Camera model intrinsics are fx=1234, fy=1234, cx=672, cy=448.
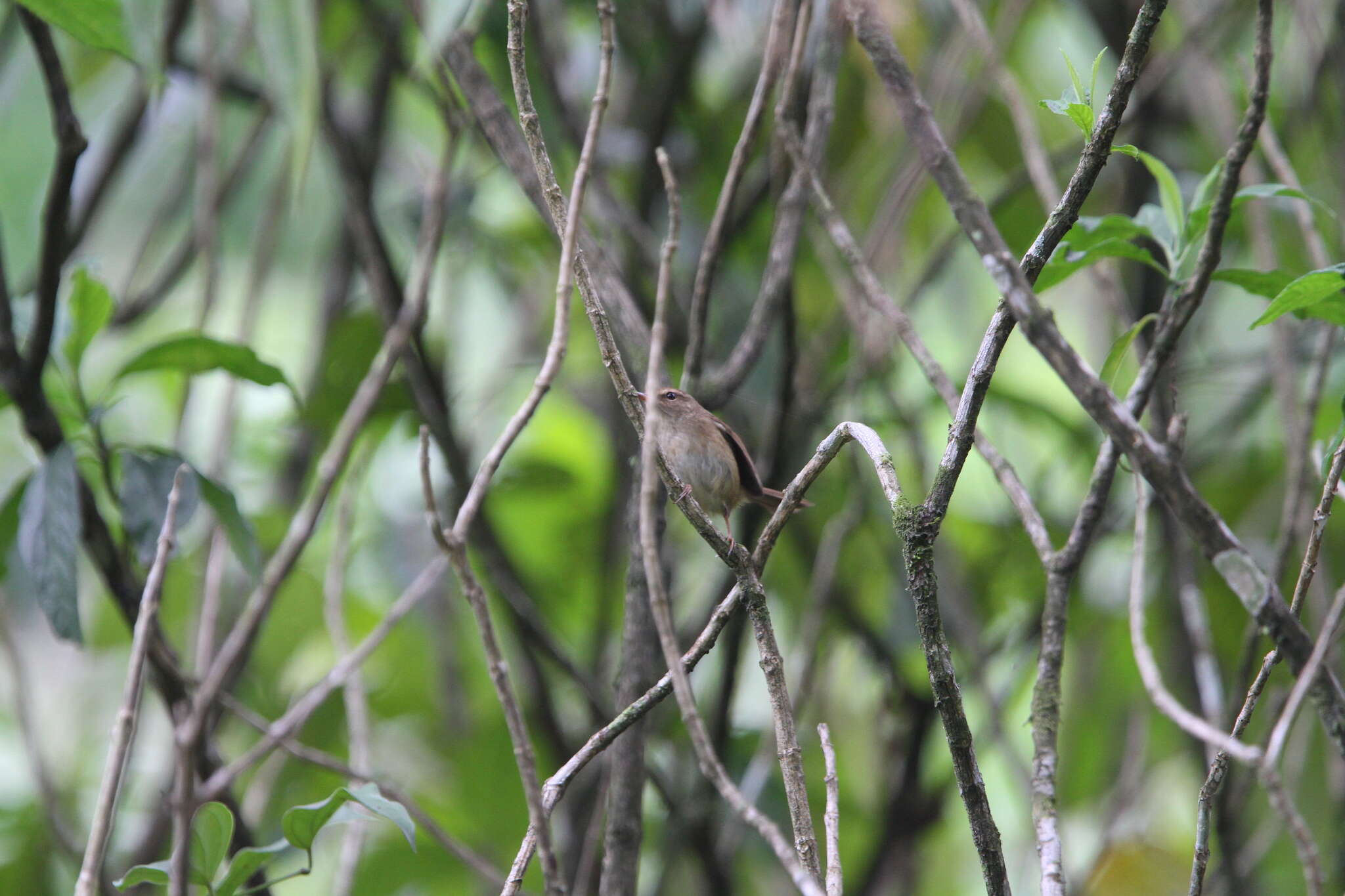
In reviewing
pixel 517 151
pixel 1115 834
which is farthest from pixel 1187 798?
pixel 517 151

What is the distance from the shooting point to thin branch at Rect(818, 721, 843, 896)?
159 cm

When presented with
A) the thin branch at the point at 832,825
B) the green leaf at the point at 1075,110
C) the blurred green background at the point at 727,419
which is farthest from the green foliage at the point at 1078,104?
the blurred green background at the point at 727,419

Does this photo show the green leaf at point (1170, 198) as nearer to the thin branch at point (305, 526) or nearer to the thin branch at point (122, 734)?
the thin branch at point (305, 526)

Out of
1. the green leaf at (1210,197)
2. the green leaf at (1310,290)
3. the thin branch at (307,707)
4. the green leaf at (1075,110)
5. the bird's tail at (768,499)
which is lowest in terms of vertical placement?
the thin branch at (307,707)

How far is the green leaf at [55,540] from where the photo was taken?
98.9 inches

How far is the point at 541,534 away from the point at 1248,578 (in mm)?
3933

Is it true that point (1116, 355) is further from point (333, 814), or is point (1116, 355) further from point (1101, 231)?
point (333, 814)

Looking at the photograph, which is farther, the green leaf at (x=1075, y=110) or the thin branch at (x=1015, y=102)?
the thin branch at (x=1015, y=102)

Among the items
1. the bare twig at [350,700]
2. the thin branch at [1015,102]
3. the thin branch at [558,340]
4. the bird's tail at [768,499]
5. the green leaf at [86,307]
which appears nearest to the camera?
the thin branch at [558,340]

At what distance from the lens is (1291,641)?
141 centimetres

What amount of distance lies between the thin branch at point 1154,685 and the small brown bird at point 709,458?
1.61 metres

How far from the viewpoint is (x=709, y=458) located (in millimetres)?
3885

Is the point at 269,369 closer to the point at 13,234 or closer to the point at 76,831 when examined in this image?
the point at 13,234

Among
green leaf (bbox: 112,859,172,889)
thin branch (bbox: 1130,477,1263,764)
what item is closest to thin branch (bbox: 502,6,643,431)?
thin branch (bbox: 1130,477,1263,764)
